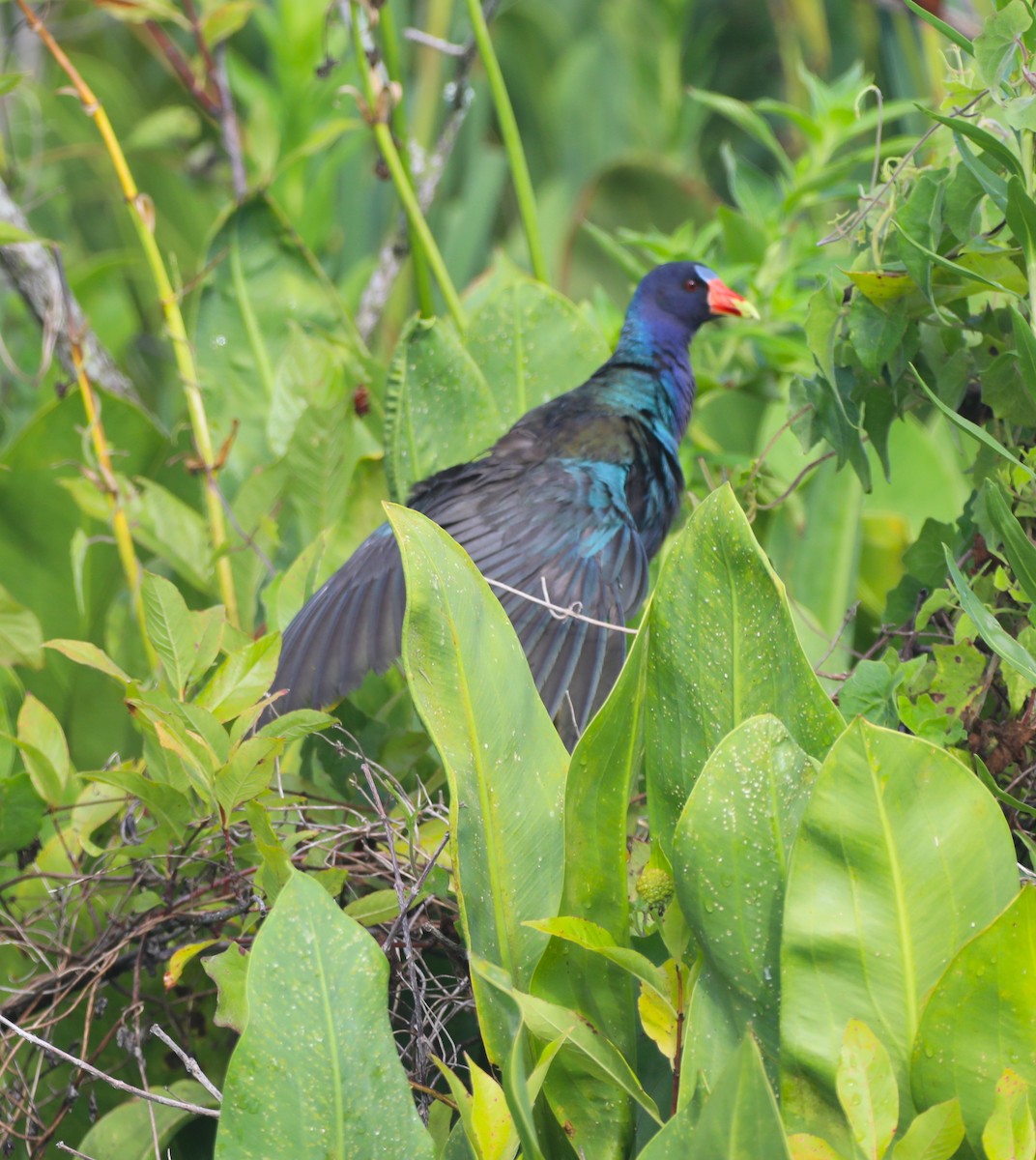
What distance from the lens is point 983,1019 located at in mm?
691

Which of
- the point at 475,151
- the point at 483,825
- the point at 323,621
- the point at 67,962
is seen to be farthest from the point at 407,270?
the point at 483,825

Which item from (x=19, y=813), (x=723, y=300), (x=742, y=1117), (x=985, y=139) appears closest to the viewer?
(x=742, y=1117)

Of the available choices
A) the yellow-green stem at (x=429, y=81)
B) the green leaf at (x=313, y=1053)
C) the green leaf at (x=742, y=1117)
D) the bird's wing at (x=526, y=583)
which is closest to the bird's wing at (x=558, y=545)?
the bird's wing at (x=526, y=583)

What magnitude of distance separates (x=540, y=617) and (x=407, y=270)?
1899 mm

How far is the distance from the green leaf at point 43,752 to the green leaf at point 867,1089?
0.86 meters

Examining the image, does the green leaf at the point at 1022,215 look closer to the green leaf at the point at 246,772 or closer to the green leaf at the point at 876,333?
the green leaf at the point at 876,333

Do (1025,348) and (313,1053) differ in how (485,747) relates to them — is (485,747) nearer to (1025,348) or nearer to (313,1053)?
(313,1053)

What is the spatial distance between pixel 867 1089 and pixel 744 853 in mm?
145

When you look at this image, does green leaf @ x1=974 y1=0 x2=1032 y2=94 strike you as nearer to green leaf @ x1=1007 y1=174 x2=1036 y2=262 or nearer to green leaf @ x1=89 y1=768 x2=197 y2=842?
green leaf @ x1=1007 y1=174 x2=1036 y2=262

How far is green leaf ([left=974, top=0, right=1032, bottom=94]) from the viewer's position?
87 cm

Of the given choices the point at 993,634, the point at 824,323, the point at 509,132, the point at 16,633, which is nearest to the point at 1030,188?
the point at 824,323

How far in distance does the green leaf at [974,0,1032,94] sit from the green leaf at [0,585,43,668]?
1202 mm

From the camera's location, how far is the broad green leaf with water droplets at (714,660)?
0.85 m

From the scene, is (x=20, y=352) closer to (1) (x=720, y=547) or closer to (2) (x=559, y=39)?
(2) (x=559, y=39)
